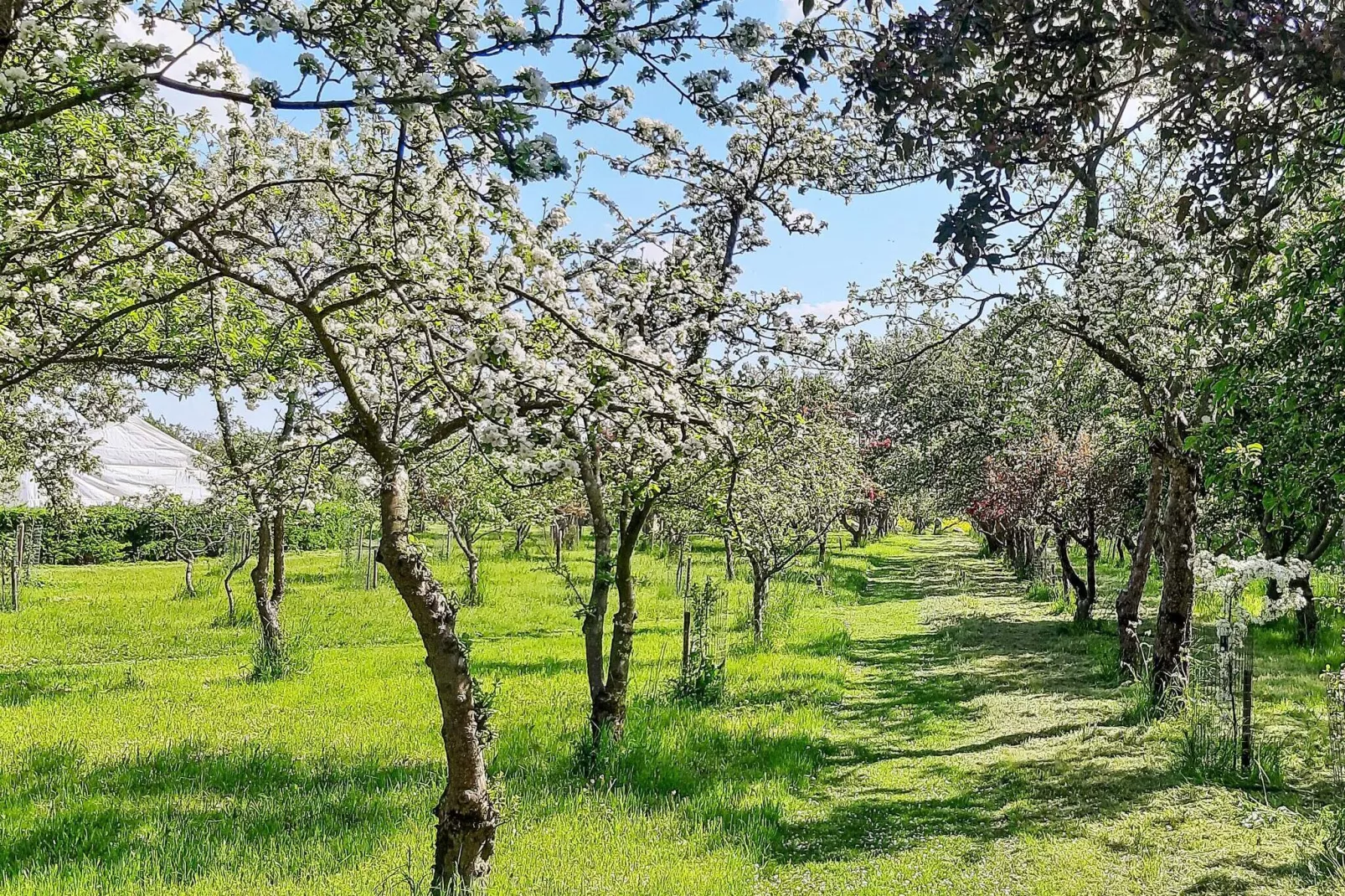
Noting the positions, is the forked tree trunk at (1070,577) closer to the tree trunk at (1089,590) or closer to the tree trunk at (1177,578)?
the tree trunk at (1089,590)

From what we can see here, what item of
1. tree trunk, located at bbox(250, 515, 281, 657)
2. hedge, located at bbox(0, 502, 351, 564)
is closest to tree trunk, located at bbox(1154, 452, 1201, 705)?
tree trunk, located at bbox(250, 515, 281, 657)

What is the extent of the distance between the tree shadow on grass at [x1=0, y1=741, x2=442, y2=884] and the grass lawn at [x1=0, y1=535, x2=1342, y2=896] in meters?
0.03

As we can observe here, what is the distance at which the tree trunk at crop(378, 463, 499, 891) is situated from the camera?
14.9 feet

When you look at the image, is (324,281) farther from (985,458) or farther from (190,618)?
(985,458)

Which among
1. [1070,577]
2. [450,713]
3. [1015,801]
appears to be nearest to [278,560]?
[450,713]

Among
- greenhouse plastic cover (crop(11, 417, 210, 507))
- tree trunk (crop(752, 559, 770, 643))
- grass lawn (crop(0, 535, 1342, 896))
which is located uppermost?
greenhouse plastic cover (crop(11, 417, 210, 507))

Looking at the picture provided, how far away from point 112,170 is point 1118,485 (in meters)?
17.2

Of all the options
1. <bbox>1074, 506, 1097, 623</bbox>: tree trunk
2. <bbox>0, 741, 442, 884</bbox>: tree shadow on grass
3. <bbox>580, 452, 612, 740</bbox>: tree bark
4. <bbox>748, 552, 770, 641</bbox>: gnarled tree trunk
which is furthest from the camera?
<bbox>1074, 506, 1097, 623</bbox>: tree trunk

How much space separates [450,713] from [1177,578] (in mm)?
9309

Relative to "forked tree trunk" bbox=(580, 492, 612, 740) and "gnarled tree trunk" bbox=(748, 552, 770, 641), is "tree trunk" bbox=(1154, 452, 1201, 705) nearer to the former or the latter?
"forked tree trunk" bbox=(580, 492, 612, 740)

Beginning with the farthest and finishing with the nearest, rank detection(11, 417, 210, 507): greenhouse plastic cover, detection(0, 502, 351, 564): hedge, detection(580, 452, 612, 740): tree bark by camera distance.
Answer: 1. detection(11, 417, 210, 507): greenhouse plastic cover
2. detection(0, 502, 351, 564): hedge
3. detection(580, 452, 612, 740): tree bark

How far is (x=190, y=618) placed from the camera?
19.1m

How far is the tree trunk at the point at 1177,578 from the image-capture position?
10016mm

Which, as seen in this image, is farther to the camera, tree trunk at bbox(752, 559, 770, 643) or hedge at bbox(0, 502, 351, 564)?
hedge at bbox(0, 502, 351, 564)
